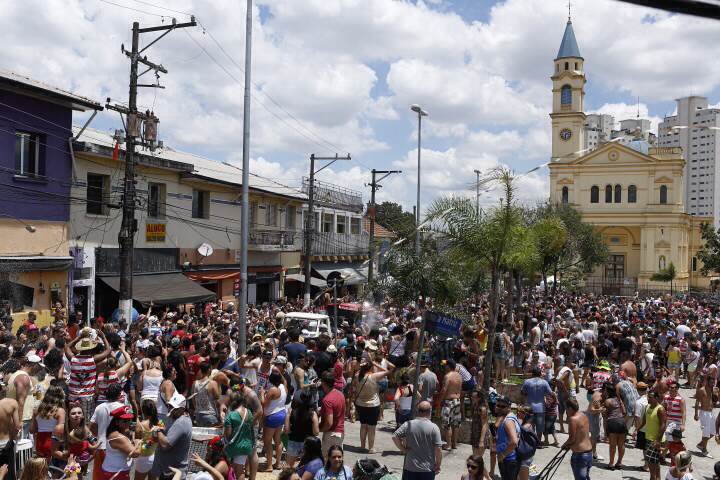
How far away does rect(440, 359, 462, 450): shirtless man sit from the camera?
10.2m

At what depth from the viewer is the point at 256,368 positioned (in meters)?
9.74

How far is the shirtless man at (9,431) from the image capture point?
6.93 meters

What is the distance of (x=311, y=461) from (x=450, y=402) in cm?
434

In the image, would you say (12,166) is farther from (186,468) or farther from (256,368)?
(186,468)

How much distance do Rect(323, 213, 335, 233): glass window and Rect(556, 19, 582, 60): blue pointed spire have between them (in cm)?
3728

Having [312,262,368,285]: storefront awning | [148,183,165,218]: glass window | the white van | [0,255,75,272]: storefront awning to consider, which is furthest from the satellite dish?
[312,262,368,285]: storefront awning

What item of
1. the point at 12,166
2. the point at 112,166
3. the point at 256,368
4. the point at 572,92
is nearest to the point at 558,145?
the point at 572,92

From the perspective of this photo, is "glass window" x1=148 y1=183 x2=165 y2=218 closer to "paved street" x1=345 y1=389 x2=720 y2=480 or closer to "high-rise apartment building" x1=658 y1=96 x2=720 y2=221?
"paved street" x1=345 y1=389 x2=720 y2=480

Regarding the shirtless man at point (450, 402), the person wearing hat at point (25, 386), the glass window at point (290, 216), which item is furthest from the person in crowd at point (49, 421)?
the glass window at point (290, 216)

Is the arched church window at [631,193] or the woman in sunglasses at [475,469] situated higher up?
the arched church window at [631,193]

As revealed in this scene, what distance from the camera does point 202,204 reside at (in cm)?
2805

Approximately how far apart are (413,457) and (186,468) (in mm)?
2411

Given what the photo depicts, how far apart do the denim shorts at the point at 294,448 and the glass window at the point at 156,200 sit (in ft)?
59.0

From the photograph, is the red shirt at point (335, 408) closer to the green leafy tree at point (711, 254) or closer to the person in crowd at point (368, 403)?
the person in crowd at point (368, 403)
